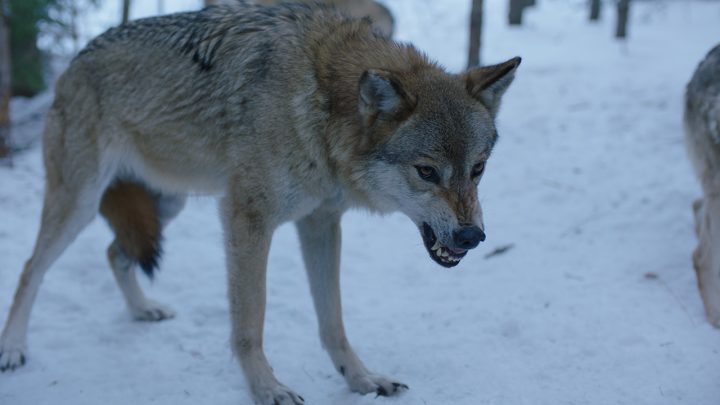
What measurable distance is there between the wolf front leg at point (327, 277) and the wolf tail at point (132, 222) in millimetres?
1057

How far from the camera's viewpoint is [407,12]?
651 inches

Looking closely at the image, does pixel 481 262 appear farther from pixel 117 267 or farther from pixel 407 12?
pixel 407 12

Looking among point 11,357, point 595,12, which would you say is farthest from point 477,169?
point 595,12

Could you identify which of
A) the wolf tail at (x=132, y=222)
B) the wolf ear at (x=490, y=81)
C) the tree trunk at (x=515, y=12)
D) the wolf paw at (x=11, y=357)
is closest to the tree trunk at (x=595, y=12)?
the tree trunk at (x=515, y=12)

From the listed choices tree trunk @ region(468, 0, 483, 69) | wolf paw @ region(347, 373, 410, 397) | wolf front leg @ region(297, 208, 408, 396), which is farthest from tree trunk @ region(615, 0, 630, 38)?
wolf paw @ region(347, 373, 410, 397)

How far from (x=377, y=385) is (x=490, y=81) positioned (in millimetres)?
1577

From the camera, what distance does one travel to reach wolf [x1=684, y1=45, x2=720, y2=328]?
4.02m

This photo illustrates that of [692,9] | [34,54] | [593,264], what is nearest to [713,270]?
[593,264]

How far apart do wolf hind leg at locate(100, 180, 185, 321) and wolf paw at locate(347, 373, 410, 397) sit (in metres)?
1.49

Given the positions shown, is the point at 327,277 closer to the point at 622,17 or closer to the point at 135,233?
the point at 135,233

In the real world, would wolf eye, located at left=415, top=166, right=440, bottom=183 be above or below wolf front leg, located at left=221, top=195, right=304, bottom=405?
above

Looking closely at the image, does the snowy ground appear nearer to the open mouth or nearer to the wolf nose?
the open mouth

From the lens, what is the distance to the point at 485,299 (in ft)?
14.6

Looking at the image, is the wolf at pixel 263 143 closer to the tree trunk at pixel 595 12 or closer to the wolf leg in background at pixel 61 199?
the wolf leg in background at pixel 61 199
